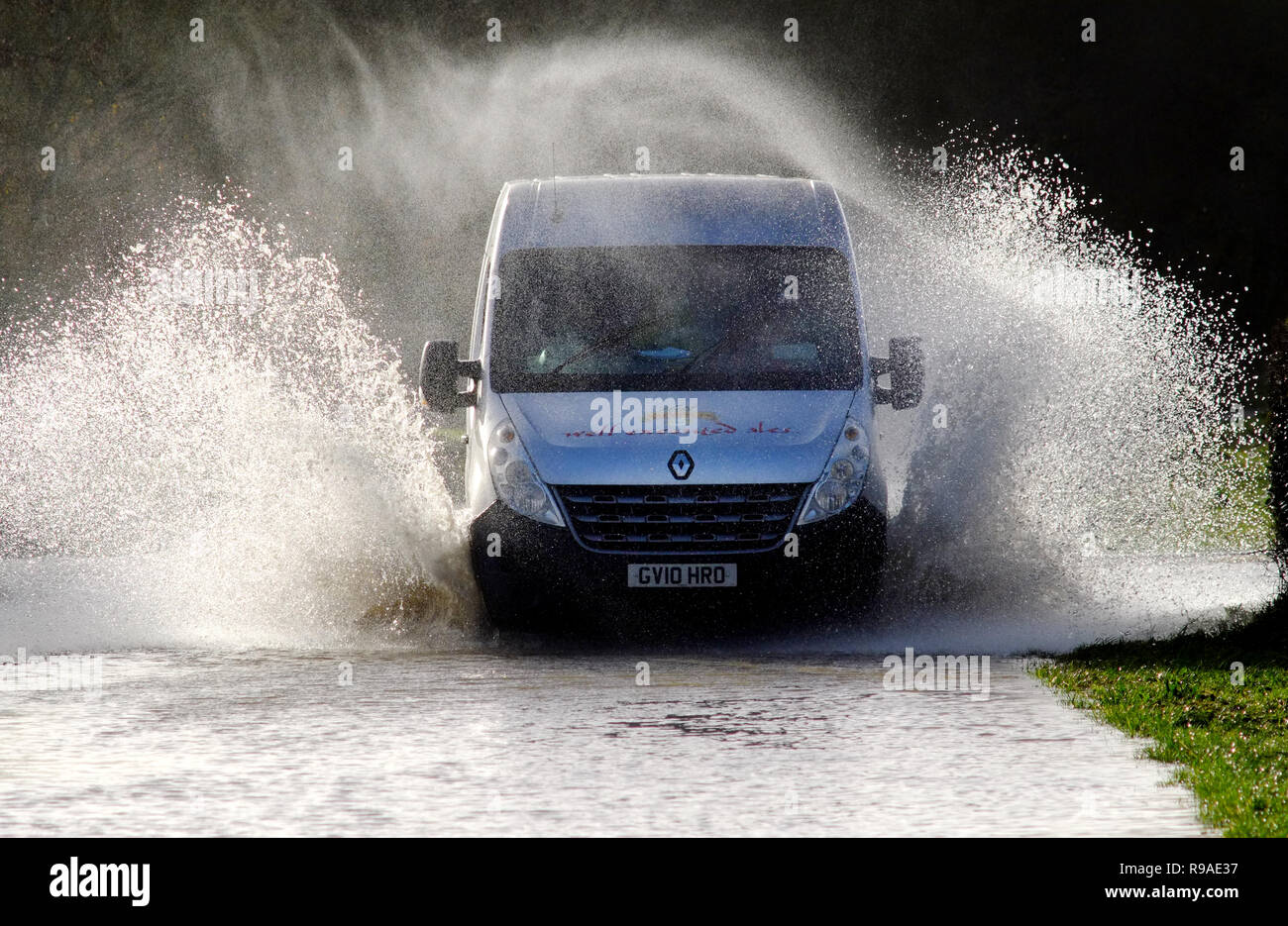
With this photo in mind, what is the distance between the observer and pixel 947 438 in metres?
14.9

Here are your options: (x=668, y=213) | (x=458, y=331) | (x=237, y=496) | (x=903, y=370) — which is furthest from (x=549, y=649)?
(x=458, y=331)

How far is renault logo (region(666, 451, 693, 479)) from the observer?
12.2m

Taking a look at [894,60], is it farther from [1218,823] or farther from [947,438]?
[1218,823]

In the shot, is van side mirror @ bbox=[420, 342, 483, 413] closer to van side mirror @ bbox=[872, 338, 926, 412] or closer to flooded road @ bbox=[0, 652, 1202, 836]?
flooded road @ bbox=[0, 652, 1202, 836]

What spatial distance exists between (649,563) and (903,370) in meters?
2.02

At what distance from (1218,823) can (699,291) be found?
245 inches

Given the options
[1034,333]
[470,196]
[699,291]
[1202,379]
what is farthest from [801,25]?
[699,291]

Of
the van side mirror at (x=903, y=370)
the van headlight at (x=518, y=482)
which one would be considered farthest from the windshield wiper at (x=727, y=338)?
the van headlight at (x=518, y=482)

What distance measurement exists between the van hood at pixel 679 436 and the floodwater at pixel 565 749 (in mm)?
1032

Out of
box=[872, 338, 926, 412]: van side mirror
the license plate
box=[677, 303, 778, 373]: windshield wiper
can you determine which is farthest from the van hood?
box=[872, 338, 926, 412]: van side mirror

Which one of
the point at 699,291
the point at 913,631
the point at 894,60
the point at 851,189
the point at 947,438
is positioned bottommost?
the point at 913,631

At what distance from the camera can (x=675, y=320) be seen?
42.3 ft

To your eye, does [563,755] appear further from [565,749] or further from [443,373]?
[443,373]

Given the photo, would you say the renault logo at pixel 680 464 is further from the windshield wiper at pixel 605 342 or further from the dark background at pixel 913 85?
the dark background at pixel 913 85
